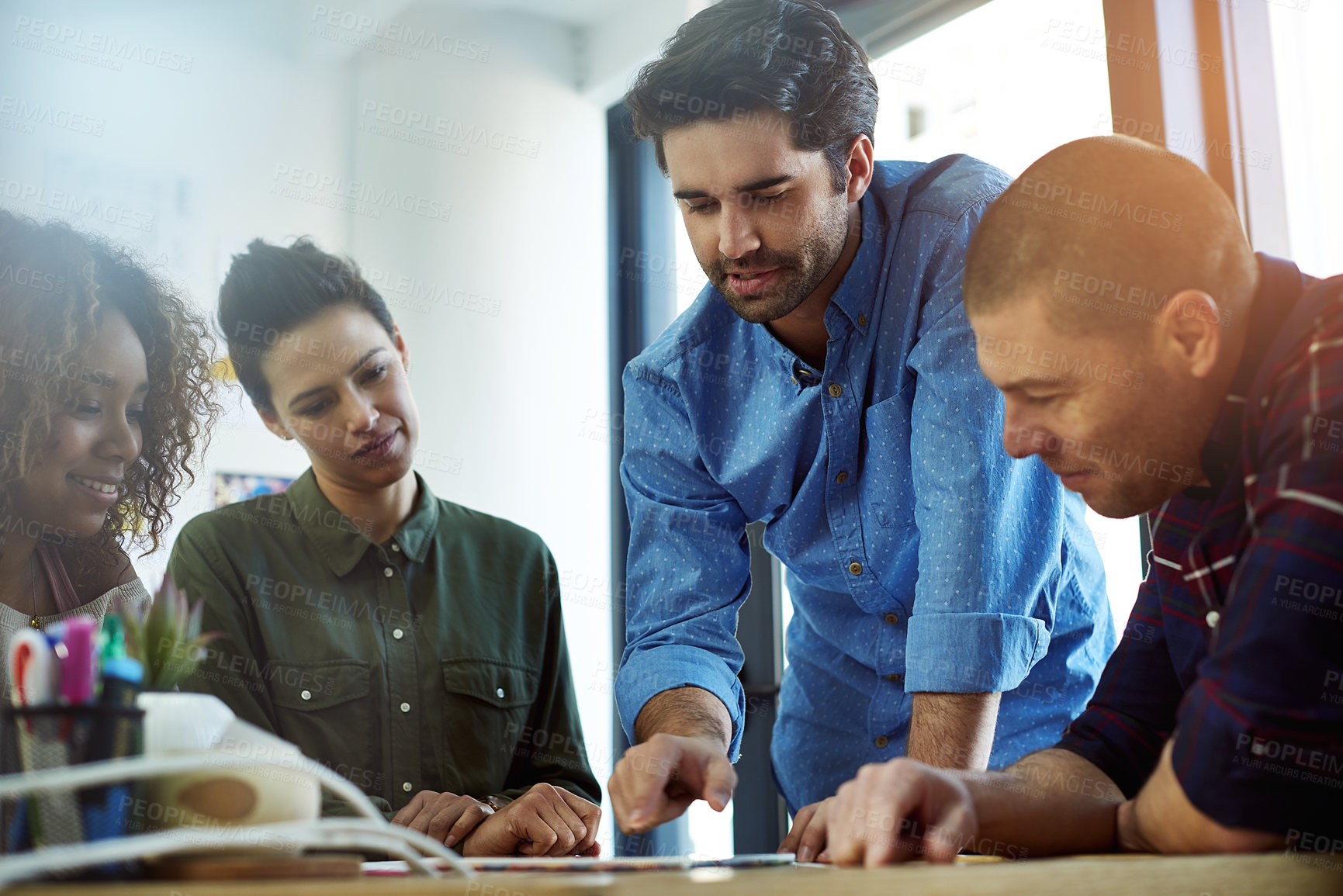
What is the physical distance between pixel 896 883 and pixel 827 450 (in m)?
0.96

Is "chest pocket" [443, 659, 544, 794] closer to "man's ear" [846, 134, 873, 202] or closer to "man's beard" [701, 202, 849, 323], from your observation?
"man's beard" [701, 202, 849, 323]

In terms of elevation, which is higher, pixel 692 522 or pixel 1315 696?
pixel 692 522

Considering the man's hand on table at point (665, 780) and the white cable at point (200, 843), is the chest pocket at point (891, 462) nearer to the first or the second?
the man's hand on table at point (665, 780)

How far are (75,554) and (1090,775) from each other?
4.72 feet

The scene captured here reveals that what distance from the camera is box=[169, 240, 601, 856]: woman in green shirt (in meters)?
1.65

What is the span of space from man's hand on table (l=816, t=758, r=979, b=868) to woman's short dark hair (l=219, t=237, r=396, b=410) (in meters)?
1.35

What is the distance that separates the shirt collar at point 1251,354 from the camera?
83 cm

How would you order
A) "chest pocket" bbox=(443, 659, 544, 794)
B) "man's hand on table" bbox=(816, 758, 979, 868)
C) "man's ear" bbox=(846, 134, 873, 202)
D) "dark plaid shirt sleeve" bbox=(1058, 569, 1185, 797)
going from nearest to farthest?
"man's hand on table" bbox=(816, 758, 979, 868) → "dark plaid shirt sleeve" bbox=(1058, 569, 1185, 797) → "man's ear" bbox=(846, 134, 873, 202) → "chest pocket" bbox=(443, 659, 544, 794)

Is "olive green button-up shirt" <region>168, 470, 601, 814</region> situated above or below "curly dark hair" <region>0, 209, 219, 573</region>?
below

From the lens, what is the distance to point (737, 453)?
5.05 feet

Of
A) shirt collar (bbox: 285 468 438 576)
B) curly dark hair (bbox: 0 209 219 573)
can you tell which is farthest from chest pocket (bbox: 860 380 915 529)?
curly dark hair (bbox: 0 209 219 573)

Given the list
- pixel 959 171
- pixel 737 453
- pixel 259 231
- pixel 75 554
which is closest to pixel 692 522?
pixel 737 453

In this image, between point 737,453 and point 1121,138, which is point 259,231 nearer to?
point 737,453

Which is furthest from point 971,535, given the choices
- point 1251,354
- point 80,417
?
point 80,417
